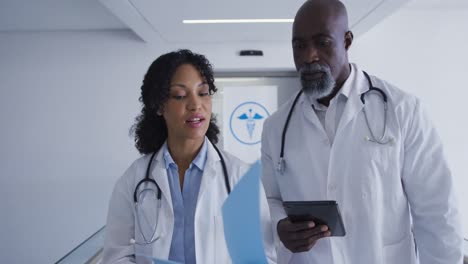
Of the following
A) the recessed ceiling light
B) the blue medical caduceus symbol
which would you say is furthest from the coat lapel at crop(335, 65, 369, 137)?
the blue medical caduceus symbol

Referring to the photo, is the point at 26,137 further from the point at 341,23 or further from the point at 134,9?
the point at 341,23

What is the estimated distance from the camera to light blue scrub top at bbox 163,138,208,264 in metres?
1.05

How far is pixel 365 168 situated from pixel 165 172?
24.4 inches

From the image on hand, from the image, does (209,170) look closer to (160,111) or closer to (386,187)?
(160,111)

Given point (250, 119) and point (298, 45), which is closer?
point (298, 45)

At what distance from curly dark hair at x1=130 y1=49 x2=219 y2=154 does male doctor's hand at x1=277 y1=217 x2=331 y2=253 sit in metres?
0.43

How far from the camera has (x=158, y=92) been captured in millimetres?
1104

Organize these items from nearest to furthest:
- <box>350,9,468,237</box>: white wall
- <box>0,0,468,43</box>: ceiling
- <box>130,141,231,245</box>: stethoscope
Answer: <box>130,141,231,245</box>: stethoscope → <box>0,0,468,43</box>: ceiling → <box>350,9,468,237</box>: white wall

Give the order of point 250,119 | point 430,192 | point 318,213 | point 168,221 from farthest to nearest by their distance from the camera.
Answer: point 250,119 → point 430,192 → point 168,221 → point 318,213

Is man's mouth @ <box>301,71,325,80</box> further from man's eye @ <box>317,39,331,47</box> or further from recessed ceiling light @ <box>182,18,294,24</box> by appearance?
recessed ceiling light @ <box>182,18,294,24</box>

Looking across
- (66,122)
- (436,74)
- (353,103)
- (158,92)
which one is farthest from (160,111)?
(436,74)

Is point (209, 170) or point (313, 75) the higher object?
point (313, 75)

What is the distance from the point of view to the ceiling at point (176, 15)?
2331 millimetres

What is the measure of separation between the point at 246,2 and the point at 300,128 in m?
1.26
